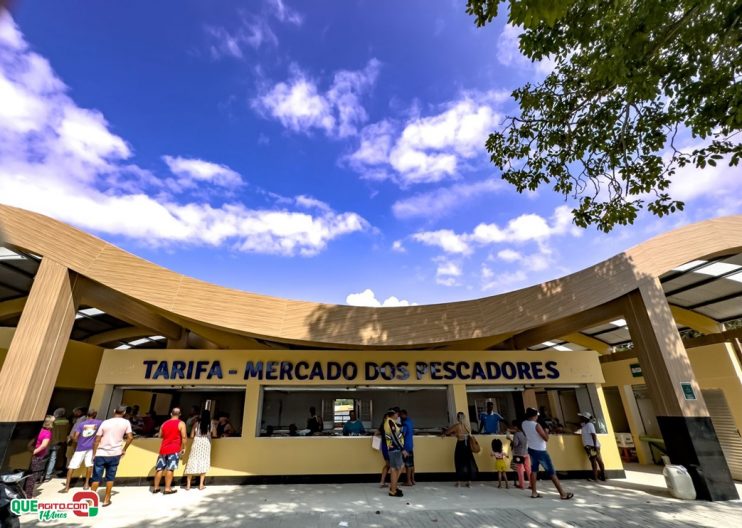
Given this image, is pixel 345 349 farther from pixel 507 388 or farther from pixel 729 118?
pixel 729 118

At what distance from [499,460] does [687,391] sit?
139 inches

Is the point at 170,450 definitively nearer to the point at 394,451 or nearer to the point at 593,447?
the point at 394,451

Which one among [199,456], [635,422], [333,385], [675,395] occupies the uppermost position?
[333,385]

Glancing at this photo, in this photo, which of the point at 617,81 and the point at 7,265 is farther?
the point at 7,265

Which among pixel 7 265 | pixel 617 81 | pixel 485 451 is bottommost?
pixel 485 451

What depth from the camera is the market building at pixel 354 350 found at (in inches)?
243

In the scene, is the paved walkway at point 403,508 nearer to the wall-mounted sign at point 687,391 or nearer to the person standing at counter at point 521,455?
the person standing at counter at point 521,455

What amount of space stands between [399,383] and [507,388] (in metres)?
2.59

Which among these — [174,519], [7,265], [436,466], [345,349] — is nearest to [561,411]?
[436,466]

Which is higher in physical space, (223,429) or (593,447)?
(223,429)

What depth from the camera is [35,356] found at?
19.4 ft

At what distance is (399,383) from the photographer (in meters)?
→ 8.05
